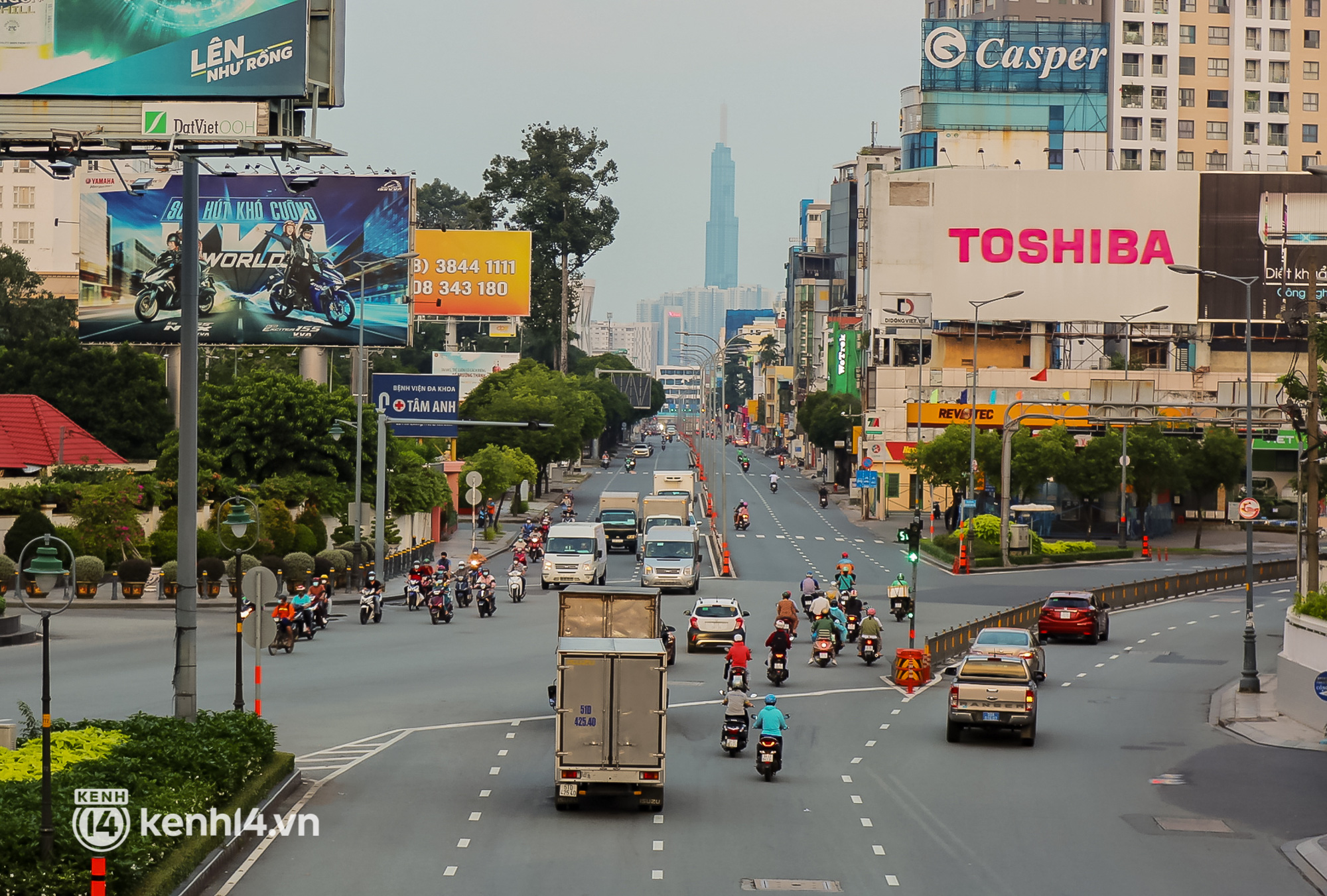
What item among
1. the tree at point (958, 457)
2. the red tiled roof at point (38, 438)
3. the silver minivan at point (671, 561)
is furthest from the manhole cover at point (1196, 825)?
the tree at point (958, 457)

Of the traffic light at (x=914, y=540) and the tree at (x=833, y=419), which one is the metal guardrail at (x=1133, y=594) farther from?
the tree at (x=833, y=419)

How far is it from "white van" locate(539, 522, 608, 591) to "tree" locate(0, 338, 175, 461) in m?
30.8

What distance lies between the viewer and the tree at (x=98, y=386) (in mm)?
75875

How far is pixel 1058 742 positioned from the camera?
2633cm

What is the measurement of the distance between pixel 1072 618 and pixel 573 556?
56.7 feet

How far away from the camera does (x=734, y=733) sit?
77.9 ft

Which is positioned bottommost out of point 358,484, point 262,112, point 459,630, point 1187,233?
point 459,630

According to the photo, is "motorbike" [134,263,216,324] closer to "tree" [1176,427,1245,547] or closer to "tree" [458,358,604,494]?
"tree" [458,358,604,494]

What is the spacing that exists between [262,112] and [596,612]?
11036 mm

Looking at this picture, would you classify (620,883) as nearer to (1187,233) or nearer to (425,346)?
(1187,233)

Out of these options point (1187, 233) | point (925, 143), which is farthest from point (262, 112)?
point (925, 143)

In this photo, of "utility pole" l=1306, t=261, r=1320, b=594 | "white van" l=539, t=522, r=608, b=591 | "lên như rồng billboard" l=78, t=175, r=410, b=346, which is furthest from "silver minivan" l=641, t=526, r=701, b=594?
"utility pole" l=1306, t=261, r=1320, b=594

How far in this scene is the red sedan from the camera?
43.2 meters

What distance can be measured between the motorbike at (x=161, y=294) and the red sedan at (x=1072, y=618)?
1456 inches
